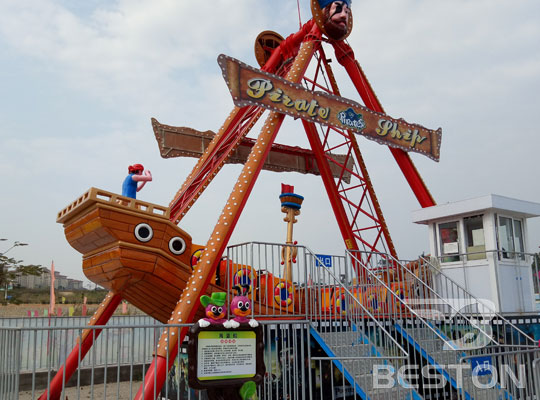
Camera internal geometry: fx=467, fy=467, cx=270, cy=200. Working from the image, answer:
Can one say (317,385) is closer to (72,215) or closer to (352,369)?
(352,369)

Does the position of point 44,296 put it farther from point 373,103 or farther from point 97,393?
point 373,103

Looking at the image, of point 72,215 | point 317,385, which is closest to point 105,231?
point 72,215

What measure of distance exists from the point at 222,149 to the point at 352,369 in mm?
7603

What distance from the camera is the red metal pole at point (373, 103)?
45.9 feet

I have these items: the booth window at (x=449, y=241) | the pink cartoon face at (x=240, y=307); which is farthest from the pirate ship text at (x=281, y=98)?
the pink cartoon face at (x=240, y=307)

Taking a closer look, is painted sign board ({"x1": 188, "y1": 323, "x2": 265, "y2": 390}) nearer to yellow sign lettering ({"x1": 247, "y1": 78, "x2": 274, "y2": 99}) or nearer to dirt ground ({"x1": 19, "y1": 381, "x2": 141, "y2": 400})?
yellow sign lettering ({"x1": 247, "y1": 78, "x2": 274, "y2": 99})

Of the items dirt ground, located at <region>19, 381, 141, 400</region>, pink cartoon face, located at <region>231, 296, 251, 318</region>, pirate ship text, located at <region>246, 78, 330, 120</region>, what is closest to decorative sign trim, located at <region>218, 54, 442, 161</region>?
pirate ship text, located at <region>246, 78, 330, 120</region>

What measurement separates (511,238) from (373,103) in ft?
19.0

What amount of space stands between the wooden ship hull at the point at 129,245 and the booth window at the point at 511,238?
7513 millimetres

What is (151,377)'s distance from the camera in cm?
669

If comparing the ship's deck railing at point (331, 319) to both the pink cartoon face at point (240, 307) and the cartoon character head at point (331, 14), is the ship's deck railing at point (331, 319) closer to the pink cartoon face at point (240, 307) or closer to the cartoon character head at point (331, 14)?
the pink cartoon face at point (240, 307)

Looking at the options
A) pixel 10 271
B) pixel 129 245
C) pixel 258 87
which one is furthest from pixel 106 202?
pixel 10 271

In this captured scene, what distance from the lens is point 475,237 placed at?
11258mm

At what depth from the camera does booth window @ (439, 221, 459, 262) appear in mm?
11524
